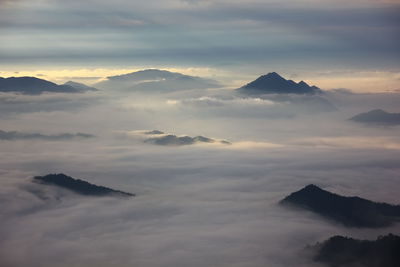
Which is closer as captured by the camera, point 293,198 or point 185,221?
point 185,221

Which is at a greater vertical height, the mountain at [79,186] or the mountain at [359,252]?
the mountain at [79,186]

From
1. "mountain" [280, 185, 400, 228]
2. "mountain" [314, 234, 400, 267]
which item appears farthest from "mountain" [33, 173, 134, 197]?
"mountain" [314, 234, 400, 267]

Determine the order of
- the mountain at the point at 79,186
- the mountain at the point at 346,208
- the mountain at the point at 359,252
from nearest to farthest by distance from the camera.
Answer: the mountain at the point at 359,252
the mountain at the point at 346,208
the mountain at the point at 79,186

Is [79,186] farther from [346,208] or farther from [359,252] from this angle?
[359,252]

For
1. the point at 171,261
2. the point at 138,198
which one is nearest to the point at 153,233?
the point at 171,261

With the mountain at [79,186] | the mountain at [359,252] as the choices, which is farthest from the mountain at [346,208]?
the mountain at [79,186]

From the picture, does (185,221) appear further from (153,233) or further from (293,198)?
(293,198)

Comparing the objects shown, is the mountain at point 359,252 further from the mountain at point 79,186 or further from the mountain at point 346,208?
the mountain at point 79,186

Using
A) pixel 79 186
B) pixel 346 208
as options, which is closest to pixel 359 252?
pixel 346 208
